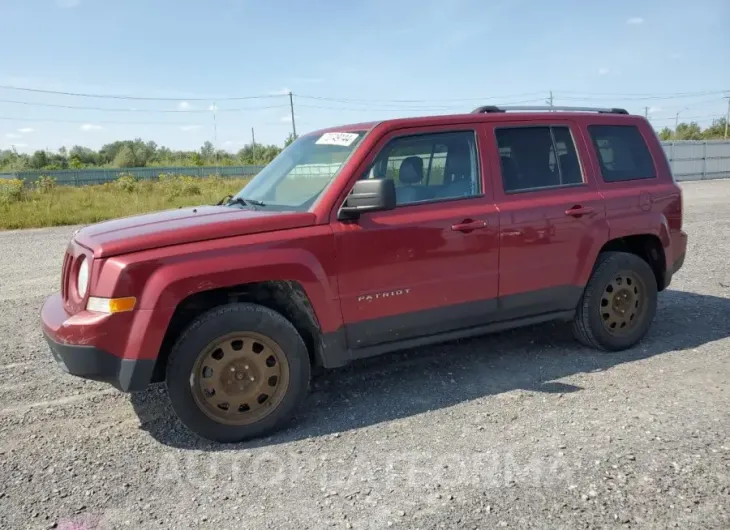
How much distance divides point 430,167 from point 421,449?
1.89 metres

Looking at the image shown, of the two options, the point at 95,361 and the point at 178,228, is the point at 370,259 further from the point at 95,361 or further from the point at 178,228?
the point at 95,361

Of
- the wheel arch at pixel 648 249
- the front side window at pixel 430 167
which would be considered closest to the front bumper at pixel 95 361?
the front side window at pixel 430 167

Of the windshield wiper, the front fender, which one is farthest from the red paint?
the windshield wiper

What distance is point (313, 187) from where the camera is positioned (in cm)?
387

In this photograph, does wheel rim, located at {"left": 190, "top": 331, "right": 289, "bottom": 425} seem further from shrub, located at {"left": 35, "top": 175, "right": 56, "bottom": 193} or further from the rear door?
shrub, located at {"left": 35, "top": 175, "right": 56, "bottom": 193}

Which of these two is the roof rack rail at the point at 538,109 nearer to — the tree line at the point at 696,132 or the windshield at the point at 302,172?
the windshield at the point at 302,172

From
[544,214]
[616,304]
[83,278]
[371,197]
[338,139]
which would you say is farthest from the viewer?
[616,304]

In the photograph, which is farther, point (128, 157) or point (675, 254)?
point (128, 157)

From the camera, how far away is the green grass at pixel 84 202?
667 inches

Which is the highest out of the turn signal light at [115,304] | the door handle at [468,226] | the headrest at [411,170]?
the headrest at [411,170]

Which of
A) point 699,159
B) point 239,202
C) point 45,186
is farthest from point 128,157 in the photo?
point 239,202

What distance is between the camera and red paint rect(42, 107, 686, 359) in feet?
10.3

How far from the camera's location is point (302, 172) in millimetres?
4156

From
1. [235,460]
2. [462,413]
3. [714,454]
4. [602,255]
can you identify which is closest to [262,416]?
[235,460]
